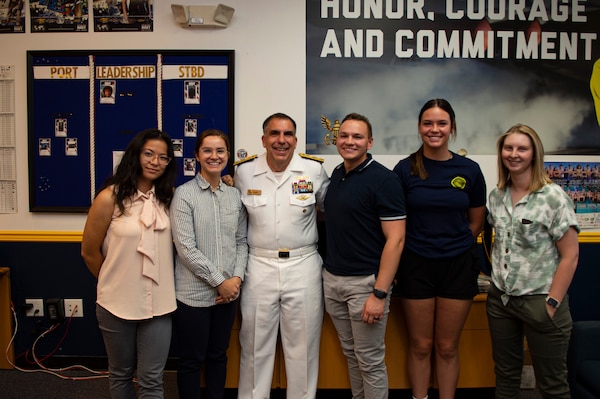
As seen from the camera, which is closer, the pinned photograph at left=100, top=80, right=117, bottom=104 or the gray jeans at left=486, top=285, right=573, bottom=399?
the gray jeans at left=486, top=285, right=573, bottom=399

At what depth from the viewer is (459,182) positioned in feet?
6.12

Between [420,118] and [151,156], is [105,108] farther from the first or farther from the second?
[420,118]

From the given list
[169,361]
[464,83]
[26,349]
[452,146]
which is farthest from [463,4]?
[26,349]

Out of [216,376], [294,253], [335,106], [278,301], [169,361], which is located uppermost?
[335,106]

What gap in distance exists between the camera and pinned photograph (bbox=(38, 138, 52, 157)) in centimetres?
281

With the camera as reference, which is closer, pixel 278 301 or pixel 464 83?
pixel 278 301

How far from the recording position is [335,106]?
9.09 ft

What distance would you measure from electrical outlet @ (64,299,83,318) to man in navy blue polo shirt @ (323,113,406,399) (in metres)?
2.01

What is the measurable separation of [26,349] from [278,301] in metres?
2.18

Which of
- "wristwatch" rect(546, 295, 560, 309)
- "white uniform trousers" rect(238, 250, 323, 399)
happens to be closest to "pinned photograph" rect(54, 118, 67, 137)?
"white uniform trousers" rect(238, 250, 323, 399)

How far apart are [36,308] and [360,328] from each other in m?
2.46

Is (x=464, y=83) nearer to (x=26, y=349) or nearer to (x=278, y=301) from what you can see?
(x=278, y=301)

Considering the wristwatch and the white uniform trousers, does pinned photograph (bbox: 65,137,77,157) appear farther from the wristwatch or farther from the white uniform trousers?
the wristwatch

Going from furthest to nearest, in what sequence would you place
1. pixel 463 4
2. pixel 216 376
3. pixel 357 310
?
pixel 463 4 < pixel 216 376 < pixel 357 310
